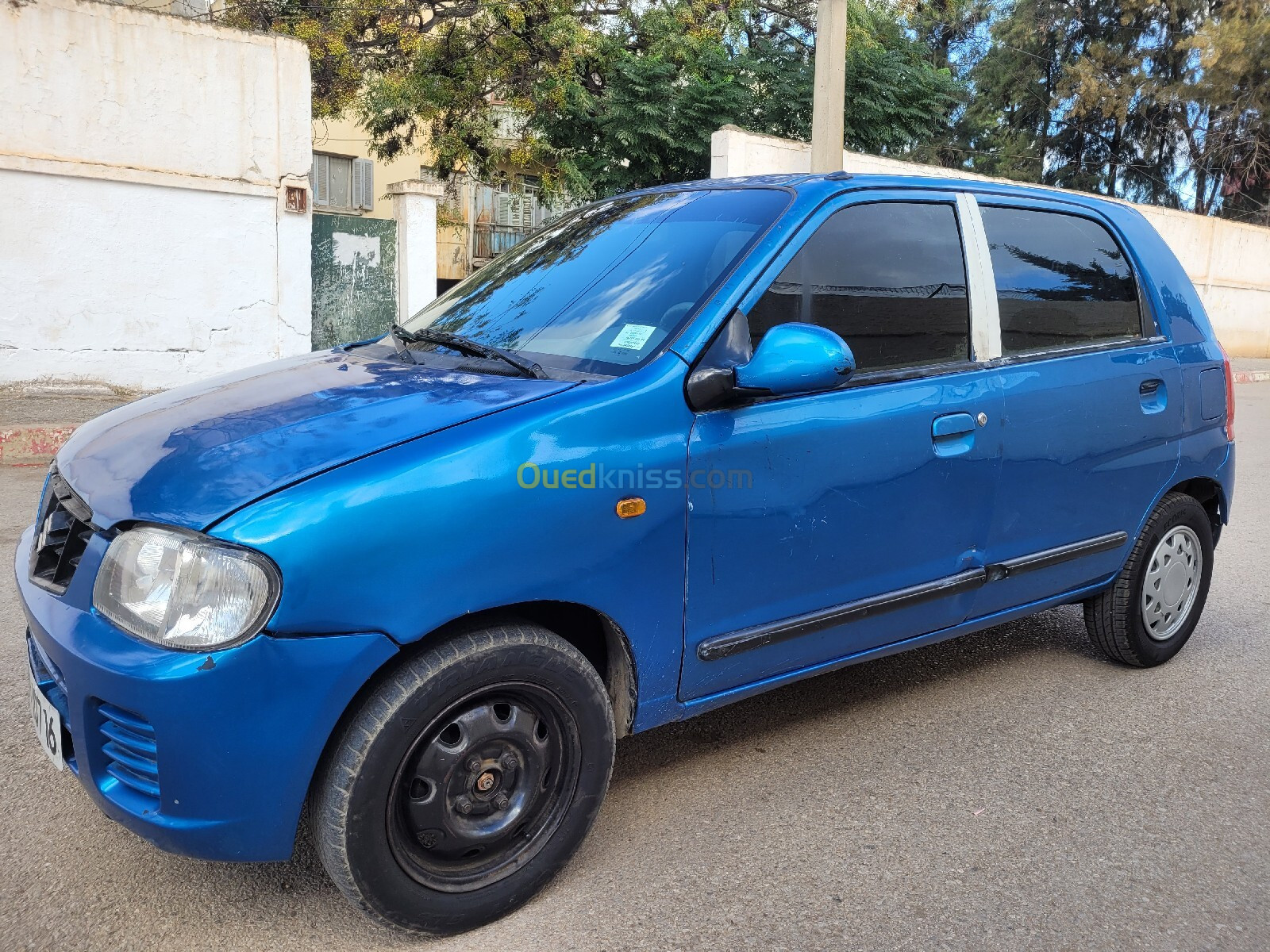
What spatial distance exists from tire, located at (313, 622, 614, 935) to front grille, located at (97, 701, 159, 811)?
0.31 meters

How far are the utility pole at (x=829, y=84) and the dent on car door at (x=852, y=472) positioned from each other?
8016 millimetres

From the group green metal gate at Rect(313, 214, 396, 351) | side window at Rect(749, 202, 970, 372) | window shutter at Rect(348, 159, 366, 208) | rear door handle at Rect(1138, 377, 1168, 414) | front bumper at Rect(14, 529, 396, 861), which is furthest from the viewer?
window shutter at Rect(348, 159, 366, 208)

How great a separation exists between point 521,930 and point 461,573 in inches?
32.4

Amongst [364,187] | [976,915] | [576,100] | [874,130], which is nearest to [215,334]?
[576,100]

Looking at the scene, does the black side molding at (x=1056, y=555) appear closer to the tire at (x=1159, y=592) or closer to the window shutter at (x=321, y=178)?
the tire at (x=1159, y=592)

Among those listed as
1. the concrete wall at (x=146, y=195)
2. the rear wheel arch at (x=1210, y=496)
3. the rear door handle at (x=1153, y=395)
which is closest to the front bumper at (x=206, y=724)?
the rear door handle at (x=1153, y=395)

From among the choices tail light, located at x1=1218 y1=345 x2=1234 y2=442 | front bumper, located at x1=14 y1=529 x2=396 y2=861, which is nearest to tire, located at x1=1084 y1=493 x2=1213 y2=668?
tail light, located at x1=1218 y1=345 x2=1234 y2=442

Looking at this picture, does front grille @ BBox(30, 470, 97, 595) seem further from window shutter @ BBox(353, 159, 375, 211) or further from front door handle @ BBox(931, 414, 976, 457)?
window shutter @ BBox(353, 159, 375, 211)

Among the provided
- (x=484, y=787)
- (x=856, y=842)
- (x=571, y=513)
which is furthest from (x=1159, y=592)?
(x=484, y=787)

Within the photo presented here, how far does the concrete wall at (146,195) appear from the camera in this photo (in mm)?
10117

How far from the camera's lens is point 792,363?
2.58 meters

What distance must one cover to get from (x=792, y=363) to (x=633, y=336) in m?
0.41

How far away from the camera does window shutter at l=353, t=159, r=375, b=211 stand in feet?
90.6

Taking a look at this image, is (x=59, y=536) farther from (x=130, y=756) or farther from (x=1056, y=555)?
(x=1056, y=555)
